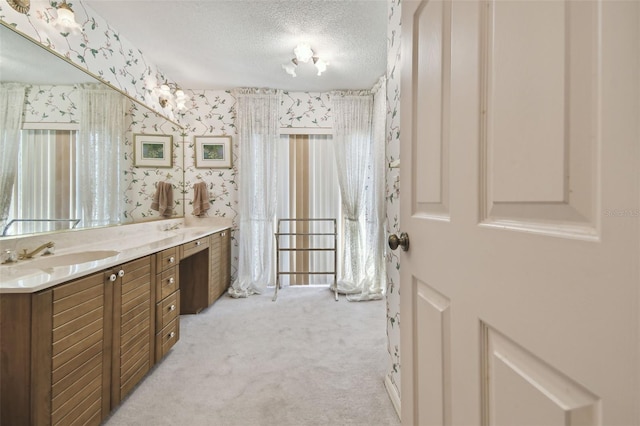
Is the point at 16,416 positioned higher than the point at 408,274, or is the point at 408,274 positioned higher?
the point at 408,274

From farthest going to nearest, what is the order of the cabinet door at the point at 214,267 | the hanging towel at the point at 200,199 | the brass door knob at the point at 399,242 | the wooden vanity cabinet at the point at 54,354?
the hanging towel at the point at 200,199, the cabinet door at the point at 214,267, the wooden vanity cabinet at the point at 54,354, the brass door knob at the point at 399,242

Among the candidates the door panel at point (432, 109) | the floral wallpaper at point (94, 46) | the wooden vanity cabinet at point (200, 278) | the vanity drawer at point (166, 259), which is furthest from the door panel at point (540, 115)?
the wooden vanity cabinet at point (200, 278)

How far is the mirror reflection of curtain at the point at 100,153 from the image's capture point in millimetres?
1810

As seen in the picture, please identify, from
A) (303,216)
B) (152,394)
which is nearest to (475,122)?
(152,394)

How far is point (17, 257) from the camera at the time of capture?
1347 millimetres

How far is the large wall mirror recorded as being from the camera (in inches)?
54.4

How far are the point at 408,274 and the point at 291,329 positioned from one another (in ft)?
5.93

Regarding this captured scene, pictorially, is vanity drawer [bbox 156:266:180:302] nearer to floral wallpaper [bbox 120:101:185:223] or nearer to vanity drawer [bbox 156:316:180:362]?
vanity drawer [bbox 156:316:180:362]

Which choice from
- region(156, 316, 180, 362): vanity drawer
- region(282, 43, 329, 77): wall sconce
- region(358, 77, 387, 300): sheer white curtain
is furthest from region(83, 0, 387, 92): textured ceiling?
region(156, 316, 180, 362): vanity drawer

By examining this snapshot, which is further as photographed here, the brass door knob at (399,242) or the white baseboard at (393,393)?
the white baseboard at (393,393)

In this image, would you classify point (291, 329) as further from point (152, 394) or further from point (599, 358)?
point (599, 358)

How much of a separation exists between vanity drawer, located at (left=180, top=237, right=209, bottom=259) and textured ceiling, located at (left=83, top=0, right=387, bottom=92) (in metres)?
1.80

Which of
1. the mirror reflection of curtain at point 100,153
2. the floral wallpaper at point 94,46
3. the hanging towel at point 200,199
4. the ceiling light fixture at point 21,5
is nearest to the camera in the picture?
the ceiling light fixture at point 21,5

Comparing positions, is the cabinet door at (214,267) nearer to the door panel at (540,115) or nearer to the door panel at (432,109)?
the door panel at (432,109)
